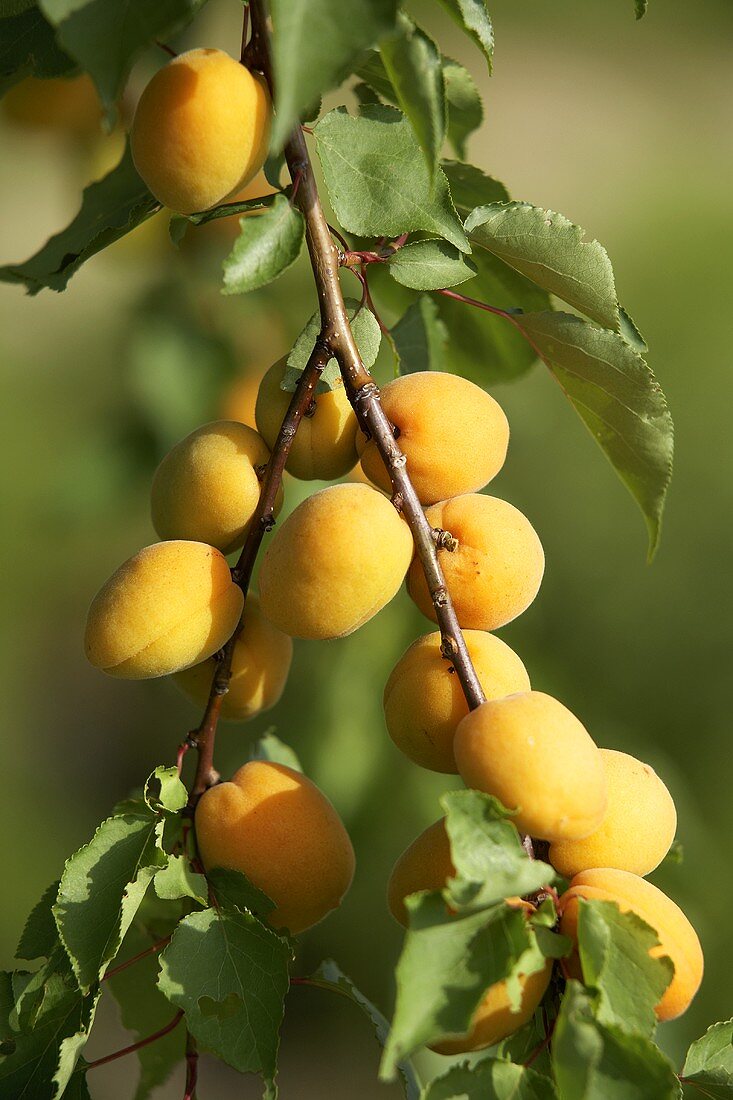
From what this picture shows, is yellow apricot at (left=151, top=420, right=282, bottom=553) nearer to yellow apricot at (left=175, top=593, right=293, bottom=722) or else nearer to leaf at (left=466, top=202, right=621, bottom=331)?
yellow apricot at (left=175, top=593, right=293, bottom=722)

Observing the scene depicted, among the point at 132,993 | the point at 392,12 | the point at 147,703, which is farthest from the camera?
the point at 147,703

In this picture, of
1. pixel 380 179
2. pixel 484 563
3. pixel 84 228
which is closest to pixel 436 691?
pixel 484 563

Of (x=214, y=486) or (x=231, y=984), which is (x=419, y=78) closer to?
(x=214, y=486)

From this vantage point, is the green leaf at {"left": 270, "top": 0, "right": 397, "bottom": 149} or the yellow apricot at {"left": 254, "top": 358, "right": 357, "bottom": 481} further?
the yellow apricot at {"left": 254, "top": 358, "right": 357, "bottom": 481}

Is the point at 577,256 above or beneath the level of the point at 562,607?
above

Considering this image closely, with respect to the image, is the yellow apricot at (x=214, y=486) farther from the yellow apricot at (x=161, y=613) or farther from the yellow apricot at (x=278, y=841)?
the yellow apricot at (x=278, y=841)

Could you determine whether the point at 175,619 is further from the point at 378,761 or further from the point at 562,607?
the point at 562,607

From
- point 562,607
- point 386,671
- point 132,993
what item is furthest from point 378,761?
point 562,607

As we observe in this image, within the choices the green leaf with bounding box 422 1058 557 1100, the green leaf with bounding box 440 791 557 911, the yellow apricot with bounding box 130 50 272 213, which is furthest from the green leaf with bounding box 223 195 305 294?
the green leaf with bounding box 422 1058 557 1100
